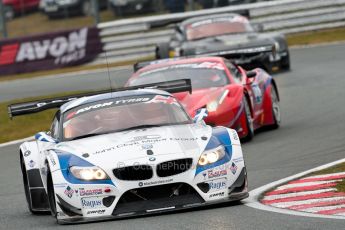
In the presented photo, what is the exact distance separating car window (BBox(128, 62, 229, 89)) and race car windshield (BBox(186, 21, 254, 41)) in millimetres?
8903

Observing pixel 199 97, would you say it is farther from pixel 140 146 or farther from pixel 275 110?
pixel 140 146

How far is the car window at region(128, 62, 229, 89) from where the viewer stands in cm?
1549

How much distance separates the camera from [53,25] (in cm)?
3456

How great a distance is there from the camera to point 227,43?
23531 millimetres

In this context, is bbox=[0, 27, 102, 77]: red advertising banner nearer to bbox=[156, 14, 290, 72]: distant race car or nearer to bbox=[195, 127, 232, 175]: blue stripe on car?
bbox=[156, 14, 290, 72]: distant race car

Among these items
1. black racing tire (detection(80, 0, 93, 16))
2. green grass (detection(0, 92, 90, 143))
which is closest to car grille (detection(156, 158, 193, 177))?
green grass (detection(0, 92, 90, 143))

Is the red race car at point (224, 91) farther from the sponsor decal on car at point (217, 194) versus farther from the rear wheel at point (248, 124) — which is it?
the sponsor decal on car at point (217, 194)

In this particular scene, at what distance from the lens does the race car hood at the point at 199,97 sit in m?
14.6

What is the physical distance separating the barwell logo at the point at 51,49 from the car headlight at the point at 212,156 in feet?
68.5

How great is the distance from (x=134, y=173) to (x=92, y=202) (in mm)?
407

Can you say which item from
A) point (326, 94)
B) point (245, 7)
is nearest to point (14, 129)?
point (326, 94)

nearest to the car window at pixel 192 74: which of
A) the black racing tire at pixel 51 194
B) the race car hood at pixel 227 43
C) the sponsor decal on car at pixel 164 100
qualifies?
the sponsor decal on car at pixel 164 100

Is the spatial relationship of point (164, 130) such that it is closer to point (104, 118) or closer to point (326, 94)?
point (104, 118)

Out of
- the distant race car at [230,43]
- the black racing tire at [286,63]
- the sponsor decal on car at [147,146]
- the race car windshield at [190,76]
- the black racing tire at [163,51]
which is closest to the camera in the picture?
the sponsor decal on car at [147,146]
